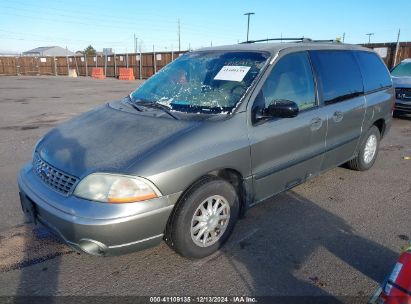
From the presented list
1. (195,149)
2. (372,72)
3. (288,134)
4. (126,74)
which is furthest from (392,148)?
(126,74)

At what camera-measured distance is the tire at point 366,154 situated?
497 cm

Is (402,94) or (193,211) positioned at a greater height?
(402,94)

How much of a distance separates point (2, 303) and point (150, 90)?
2371mm

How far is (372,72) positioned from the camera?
16.0 ft

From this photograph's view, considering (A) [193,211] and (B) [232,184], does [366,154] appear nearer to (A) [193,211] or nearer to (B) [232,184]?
(B) [232,184]

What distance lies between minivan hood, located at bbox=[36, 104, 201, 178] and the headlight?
6 centimetres

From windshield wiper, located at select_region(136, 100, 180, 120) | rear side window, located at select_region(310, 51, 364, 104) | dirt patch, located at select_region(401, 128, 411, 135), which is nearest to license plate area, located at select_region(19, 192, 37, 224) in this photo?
windshield wiper, located at select_region(136, 100, 180, 120)

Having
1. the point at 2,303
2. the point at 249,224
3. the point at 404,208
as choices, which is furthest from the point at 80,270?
the point at 404,208

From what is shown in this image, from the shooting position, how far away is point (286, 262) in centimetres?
292

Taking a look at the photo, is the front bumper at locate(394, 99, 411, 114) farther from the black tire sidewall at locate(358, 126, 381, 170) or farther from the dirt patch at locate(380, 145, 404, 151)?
the black tire sidewall at locate(358, 126, 381, 170)

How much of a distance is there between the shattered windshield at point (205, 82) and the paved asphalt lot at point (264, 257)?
51.1 inches

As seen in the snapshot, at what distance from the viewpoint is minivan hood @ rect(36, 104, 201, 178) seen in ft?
8.42

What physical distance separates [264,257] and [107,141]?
5.41 feet

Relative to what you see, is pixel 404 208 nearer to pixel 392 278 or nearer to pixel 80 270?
pixel 392 278
